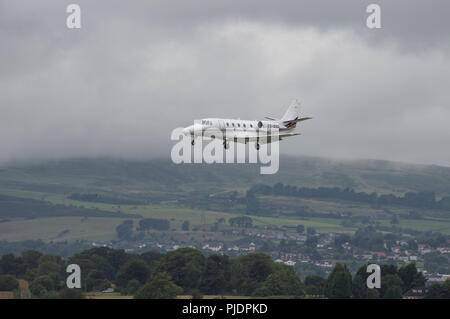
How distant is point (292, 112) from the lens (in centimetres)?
12706

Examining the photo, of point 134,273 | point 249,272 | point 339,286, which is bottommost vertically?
point 134,273

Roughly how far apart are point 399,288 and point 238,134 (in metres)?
75.4

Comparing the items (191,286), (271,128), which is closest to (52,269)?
(191,286)

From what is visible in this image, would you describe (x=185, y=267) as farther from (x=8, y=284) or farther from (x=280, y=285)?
(x=8, y=284)

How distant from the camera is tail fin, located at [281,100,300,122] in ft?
413

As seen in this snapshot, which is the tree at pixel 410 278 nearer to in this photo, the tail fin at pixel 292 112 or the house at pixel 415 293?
the house at pixel 415 293

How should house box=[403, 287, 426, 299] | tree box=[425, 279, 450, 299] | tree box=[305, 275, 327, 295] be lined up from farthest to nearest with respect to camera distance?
house box=[403, 287, 426, 299], tree box=[305, 275, 327, 295], tree box=[425, 279, 450, 299]

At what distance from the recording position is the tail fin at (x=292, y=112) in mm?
125969

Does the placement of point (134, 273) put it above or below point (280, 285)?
below

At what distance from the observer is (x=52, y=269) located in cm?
19812

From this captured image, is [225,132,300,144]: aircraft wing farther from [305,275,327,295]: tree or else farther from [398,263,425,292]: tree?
[398,263,425,292]: tree

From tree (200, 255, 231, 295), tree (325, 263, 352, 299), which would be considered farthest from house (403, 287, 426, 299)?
tree (200, 255, 231, 295)

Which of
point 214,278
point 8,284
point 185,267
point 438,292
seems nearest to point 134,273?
point 185,267
